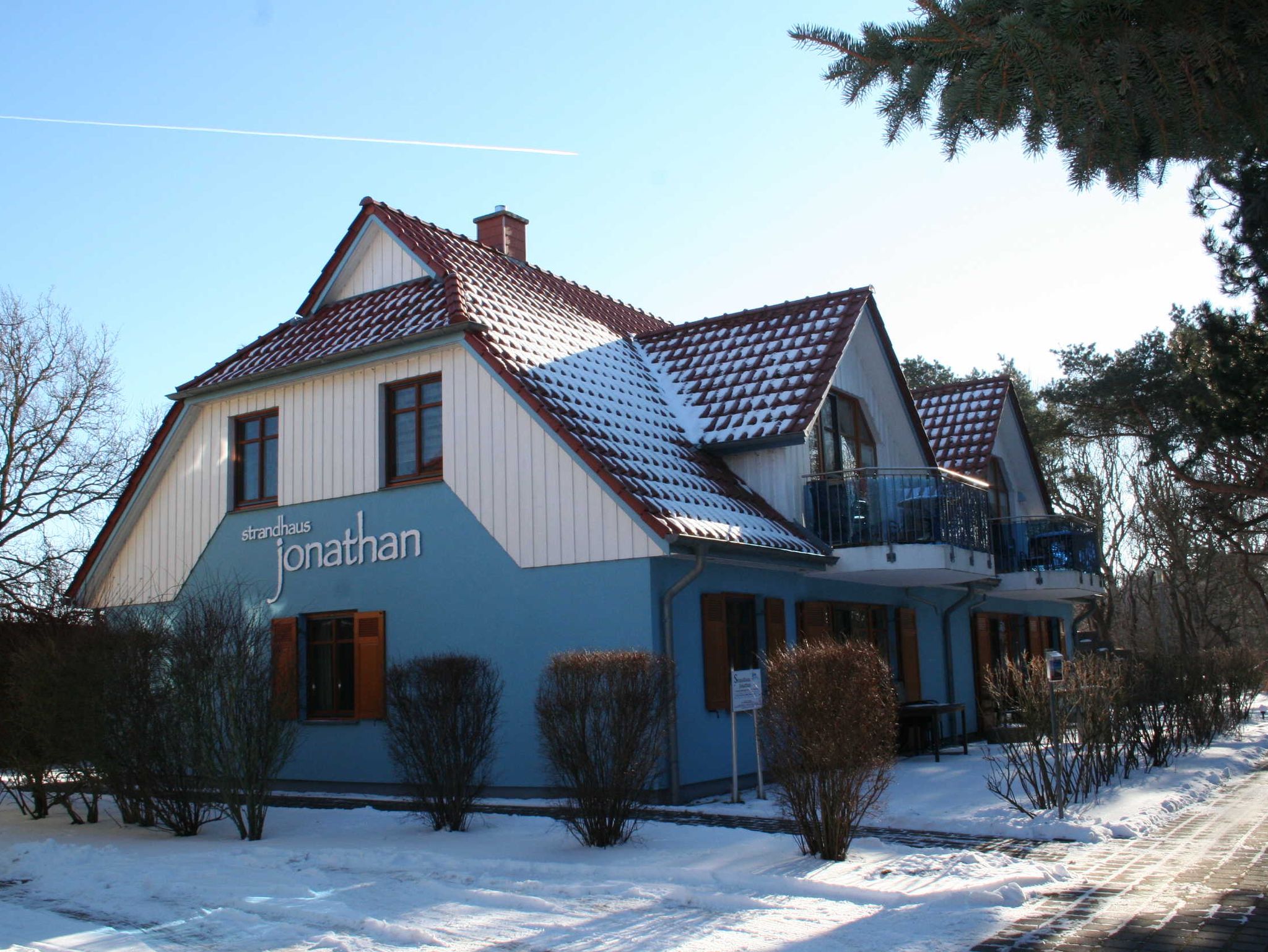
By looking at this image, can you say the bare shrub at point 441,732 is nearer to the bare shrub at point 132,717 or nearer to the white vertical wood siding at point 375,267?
the bare shrub at point 132,717

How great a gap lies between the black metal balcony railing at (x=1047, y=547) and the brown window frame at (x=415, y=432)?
35.6 ft

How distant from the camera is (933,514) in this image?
640 inches

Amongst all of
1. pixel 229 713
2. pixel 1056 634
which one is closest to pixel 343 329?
pixel 229 713

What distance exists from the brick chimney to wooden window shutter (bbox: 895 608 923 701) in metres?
8.96

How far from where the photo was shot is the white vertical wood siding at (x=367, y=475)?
540 inches

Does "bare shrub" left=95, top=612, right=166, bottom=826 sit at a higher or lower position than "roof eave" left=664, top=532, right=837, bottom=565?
lower

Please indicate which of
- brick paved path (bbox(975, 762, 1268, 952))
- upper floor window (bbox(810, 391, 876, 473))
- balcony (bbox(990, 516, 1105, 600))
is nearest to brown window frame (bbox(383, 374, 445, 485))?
upper floor window (bbox(810, 391, 876, 473))

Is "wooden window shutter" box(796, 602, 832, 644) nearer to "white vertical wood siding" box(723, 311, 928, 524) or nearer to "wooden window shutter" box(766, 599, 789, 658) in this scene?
"wooden window shutter" box(766, 599, 789, 658)

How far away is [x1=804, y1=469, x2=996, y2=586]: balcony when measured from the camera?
15.9 meters

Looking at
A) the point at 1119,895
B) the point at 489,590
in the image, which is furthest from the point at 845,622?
the point at 1119,895

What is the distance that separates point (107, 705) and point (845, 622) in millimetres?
10003

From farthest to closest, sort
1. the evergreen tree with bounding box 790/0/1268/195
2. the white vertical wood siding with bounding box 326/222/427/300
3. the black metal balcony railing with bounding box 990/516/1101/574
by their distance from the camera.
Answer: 1. the black metal balcony railing with bounding box 990/516/1101/574
2. the white vertical wood siding with bounding box 326/222/427/300
3. the evergreen tree with bounding box 790/0/1268/195

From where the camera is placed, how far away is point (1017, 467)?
2612 centimetres

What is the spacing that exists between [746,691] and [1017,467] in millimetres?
15667
